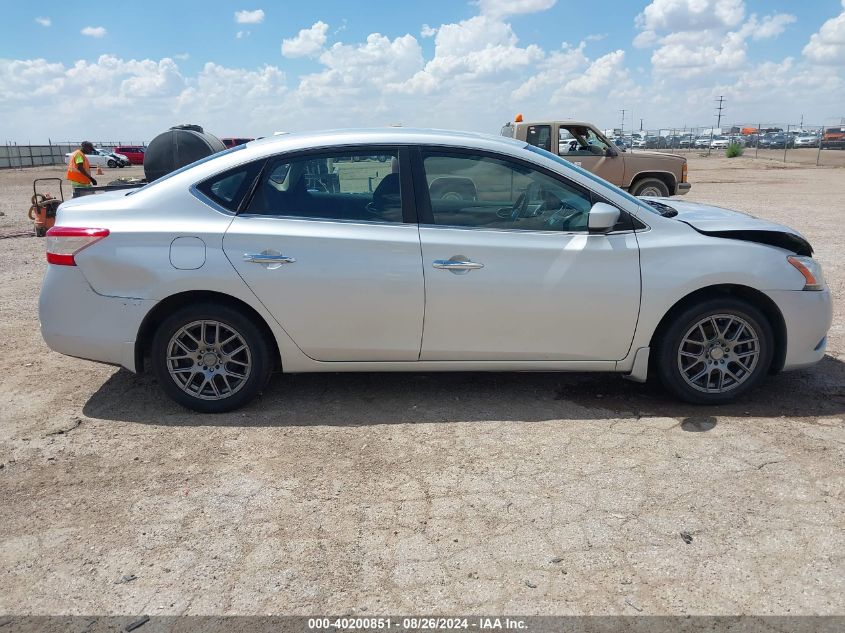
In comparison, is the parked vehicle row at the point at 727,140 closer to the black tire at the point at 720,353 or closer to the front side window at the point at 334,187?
the black tire at the point at 720,353

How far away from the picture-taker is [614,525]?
3.26 meters

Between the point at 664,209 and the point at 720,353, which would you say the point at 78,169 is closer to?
the point at 664,209

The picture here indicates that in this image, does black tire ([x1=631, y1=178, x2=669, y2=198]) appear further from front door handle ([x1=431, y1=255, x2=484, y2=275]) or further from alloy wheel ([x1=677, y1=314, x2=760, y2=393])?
front door handle ([x1=431, y1=255, x2=484, y2=275])

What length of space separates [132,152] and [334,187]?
56.1 m

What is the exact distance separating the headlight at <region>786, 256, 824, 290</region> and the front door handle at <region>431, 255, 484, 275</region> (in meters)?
2.05

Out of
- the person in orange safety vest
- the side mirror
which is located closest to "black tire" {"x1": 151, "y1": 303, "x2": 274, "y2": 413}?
the side mirror

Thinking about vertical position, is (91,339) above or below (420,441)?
above

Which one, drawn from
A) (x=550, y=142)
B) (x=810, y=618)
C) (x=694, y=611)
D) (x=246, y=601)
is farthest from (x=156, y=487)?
(x=550, y=142)

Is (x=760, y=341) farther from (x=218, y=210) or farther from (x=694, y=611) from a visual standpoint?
(x=218, y=210)

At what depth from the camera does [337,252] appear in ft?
14.2

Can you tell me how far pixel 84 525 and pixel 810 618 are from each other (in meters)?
3.15

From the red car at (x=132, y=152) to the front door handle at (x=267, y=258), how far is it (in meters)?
53.4

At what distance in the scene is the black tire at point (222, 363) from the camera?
438cm

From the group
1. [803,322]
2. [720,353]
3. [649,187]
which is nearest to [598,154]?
[649,187]
